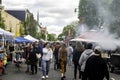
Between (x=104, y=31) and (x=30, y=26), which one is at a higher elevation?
(x=104, y=31)

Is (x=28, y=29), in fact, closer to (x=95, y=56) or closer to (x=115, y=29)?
(x=115, y=29)

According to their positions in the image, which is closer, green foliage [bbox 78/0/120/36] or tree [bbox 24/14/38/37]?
green foliage [bbox 78/0/120/36]

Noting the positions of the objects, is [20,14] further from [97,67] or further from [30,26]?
[97,67]

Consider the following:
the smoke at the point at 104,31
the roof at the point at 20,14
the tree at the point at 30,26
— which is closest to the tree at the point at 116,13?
the smoke at the point at 104,31

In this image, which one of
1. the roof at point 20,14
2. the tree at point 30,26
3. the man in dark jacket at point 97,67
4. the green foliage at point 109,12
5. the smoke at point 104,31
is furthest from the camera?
the roof at point 20,14

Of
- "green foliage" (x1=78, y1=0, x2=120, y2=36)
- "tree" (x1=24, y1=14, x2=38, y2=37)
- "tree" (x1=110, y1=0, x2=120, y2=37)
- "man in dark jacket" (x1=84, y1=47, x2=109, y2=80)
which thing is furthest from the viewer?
→ "tree" (x1=24, y1=14, x2=38, y2=37)

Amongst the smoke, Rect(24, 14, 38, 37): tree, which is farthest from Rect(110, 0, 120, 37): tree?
Rect(24, 14, 38, 37): tree

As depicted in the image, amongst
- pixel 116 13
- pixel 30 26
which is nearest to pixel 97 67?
pixel 116 13

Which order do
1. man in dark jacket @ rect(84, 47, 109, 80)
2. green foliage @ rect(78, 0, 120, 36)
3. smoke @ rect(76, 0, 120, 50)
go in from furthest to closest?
green foliage @ rect(78, 0, 120, 36)
smoke @ rect(76, 0, 120, 50)
man in dark jacket @ rect(84, 47, 109, 80)

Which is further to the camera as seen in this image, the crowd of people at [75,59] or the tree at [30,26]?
the tree at [30,26]

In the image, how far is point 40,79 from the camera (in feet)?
61.2

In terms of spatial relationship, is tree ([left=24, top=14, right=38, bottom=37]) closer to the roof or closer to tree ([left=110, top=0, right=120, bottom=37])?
the roof

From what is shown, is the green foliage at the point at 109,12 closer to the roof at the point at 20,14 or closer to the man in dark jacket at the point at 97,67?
the man in dark jacket at the point at 97,67

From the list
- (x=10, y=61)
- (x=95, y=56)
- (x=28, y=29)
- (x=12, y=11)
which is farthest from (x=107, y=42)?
(x=12, y=11)
